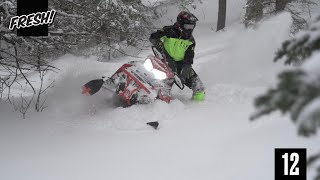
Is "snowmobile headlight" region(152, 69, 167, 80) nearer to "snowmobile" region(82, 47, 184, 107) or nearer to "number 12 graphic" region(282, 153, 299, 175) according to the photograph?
"snowmobile" region(82, 47, 184, 107)

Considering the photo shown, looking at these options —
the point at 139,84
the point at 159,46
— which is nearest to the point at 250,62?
the point at 159,46

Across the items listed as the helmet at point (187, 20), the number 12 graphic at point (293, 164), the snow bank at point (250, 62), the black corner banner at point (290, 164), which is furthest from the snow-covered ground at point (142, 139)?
the helmet at point (187, 20)

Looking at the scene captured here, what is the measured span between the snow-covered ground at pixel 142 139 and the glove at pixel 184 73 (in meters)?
0.47

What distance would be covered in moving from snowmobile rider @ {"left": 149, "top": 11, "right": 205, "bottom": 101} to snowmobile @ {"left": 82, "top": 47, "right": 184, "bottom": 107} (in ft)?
2.24

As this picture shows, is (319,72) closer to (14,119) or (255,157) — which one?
(255,157)

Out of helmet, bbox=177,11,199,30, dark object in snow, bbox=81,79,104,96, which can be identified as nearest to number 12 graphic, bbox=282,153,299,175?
dark object in snow, bbox=81,79,104,96

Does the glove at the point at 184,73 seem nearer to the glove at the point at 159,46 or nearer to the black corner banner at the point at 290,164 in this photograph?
the glove at the point at 159,46

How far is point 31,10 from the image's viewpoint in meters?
6.28

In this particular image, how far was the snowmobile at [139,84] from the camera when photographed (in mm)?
6996

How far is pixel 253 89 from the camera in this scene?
8.45 metres

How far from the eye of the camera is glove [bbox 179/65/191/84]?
316 inches

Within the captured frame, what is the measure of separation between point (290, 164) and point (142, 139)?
2401 millimetres

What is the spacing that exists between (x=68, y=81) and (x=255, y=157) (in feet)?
17.2

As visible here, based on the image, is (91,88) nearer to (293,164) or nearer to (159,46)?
(159,46)
